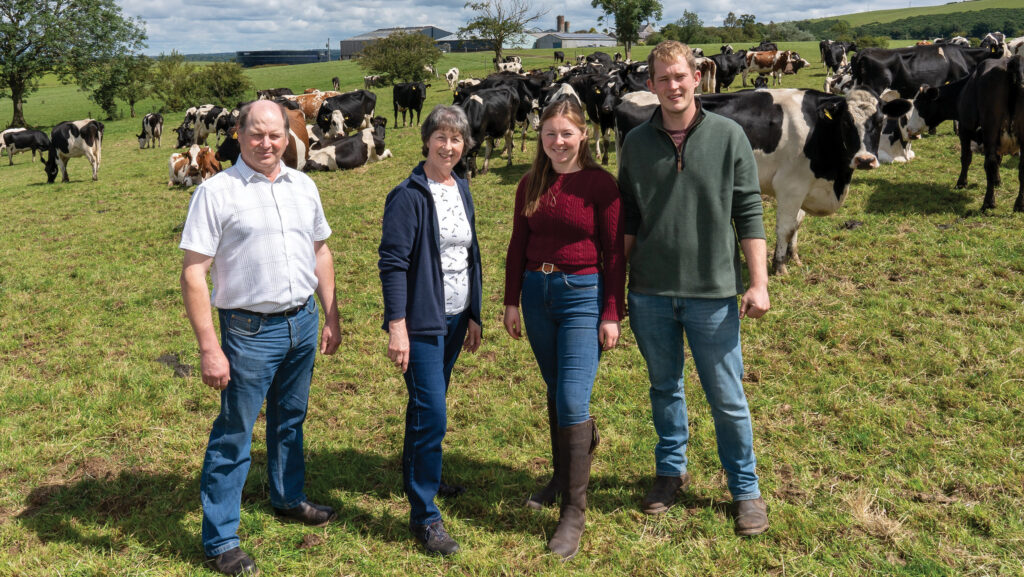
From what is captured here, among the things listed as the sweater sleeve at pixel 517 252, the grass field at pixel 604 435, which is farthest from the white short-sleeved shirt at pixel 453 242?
the grass field at pixel 604 435

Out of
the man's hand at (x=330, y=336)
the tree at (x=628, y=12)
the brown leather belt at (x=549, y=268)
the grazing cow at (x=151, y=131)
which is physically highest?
the tree at (x=628, y=12)

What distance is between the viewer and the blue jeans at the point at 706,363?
3.17m

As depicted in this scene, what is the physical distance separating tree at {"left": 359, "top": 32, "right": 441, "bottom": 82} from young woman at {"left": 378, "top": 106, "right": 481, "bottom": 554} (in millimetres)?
44906

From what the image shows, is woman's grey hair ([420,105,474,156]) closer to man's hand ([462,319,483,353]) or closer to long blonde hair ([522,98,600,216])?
long blonde hair ([522,98,600,216])

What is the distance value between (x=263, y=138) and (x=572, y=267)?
5.14 feet

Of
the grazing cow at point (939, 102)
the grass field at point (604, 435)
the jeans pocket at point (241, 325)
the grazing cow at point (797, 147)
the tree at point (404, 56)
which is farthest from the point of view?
the tree at point (404, 56)

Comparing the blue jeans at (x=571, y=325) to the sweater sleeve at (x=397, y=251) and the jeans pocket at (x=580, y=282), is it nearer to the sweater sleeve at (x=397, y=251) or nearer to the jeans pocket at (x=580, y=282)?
the jeans pocket at (x=580, y=282)

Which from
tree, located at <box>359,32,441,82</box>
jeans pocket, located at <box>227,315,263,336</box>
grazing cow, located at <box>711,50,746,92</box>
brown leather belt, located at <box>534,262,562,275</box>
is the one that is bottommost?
jeans pocket, located at <box>227,315,263,336</box>

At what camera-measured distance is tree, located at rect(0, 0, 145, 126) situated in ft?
125

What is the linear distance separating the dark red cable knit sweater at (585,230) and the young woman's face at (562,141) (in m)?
0.06

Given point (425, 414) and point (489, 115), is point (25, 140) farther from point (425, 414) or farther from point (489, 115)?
point (425, 414)

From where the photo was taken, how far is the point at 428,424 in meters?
3.20

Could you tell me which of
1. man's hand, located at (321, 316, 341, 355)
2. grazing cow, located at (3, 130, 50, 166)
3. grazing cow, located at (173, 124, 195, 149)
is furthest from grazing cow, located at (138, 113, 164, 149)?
man's hand, located at (321, 316, 341, 355)

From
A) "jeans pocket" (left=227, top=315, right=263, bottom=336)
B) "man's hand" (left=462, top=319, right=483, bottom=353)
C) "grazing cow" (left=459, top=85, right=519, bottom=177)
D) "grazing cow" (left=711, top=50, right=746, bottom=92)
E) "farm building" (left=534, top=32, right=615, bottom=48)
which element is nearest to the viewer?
"jeans pocket" (left=227, top=315, right=263, bottom=336)
